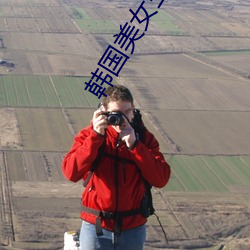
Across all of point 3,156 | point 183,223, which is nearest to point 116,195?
point 183,223

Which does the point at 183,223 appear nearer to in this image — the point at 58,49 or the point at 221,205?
the point at 221,205

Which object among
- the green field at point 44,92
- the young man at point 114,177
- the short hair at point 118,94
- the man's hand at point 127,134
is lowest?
the green field at point 44,92

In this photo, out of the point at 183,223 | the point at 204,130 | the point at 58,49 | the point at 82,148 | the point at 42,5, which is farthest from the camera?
the point at 42,5

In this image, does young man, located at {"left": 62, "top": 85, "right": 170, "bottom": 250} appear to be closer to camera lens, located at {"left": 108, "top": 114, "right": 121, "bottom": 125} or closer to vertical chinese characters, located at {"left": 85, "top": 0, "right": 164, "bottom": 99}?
camera lens, located at {"left": 108, "top": 114, "right": 121, "bottom": 125}

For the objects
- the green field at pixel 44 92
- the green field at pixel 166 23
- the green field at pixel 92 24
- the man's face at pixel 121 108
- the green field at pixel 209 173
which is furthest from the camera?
the green field at pixel 166 23

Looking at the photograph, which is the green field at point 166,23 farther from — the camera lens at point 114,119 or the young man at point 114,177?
the camera lens at point 114,119

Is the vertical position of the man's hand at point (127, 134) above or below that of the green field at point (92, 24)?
above

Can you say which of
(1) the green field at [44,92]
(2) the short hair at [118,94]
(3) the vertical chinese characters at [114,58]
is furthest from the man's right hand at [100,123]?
(1) the green field at [44,92]
